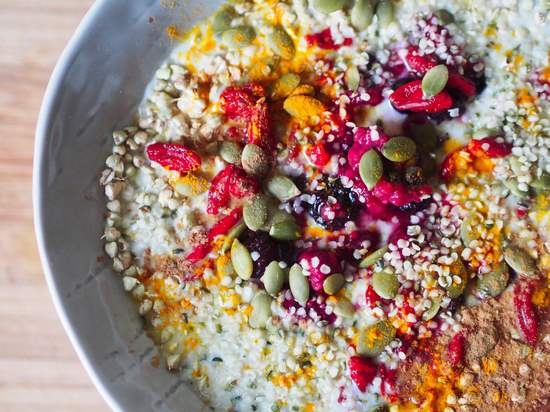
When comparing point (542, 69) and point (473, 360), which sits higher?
point (542, 69)

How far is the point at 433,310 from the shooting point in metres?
1.66

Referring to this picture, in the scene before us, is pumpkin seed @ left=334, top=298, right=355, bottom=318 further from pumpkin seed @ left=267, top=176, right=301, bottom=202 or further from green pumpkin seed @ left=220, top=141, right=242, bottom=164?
green pumpkin seed @ left=220, top=141, right=242, bottom=164

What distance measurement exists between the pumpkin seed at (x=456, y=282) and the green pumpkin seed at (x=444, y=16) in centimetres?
57

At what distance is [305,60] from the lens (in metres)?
1.77

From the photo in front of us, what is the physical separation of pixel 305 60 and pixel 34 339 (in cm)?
97

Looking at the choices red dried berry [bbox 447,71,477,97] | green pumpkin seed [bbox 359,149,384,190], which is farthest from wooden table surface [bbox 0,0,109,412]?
red dried berry [bbox 447,71,477,97]

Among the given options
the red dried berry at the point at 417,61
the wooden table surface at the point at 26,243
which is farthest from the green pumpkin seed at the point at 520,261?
the wooden table surface at the point at 26,243

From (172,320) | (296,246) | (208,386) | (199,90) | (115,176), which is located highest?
(199,90)

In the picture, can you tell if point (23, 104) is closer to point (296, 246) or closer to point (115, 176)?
point (115, 176)

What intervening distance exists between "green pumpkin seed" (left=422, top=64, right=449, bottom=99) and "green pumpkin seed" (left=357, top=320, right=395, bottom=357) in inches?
21.5

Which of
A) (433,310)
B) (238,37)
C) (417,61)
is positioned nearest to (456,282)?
(433,310)

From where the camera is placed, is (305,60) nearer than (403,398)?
No

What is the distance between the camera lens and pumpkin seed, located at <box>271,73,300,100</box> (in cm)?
173

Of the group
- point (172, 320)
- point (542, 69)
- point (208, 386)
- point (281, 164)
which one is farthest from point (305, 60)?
point (208, 386)
